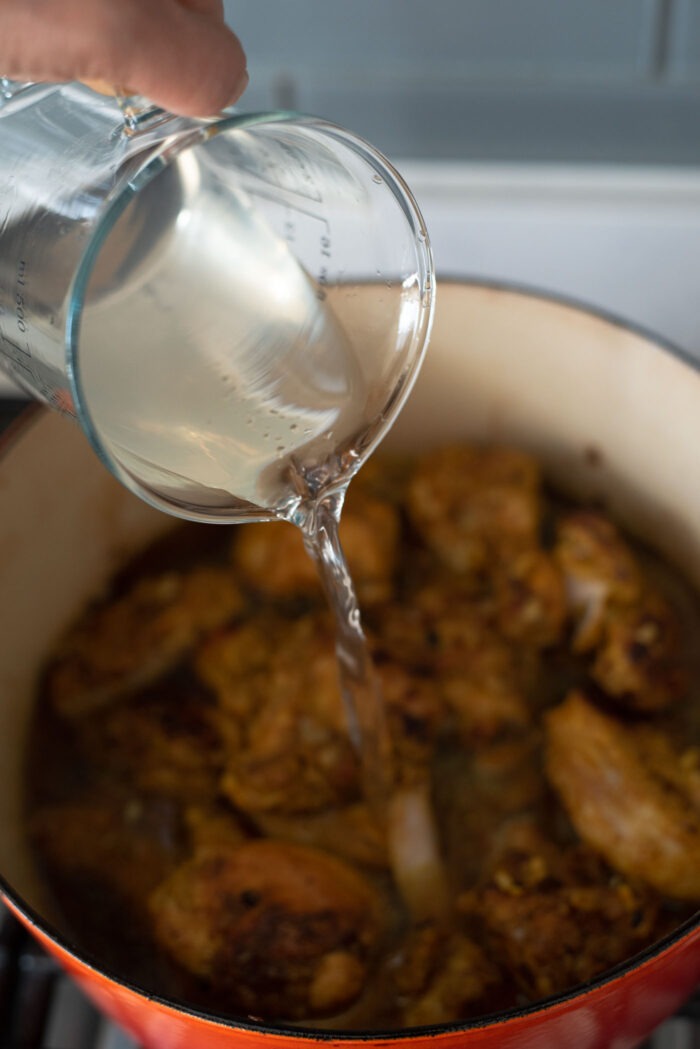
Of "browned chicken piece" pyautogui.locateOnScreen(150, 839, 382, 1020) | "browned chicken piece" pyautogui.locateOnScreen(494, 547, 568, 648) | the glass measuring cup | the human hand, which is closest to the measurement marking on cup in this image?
the glass measuring cup

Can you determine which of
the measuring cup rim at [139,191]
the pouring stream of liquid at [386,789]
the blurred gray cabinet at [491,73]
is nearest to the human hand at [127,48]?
the measuring cup rim at [139,191]

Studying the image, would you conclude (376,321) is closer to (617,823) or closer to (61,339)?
(61,339)

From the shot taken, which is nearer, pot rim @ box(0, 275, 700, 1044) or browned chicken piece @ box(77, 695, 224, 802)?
pot rim @ box(0, 275, 700, 1044)

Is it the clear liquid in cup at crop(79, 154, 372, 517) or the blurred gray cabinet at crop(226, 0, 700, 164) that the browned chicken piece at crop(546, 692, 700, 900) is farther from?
the blurred gray cabinet at crop(226, 0, 700, 164)

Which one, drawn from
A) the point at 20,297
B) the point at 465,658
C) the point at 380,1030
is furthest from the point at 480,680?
the point at 20,297

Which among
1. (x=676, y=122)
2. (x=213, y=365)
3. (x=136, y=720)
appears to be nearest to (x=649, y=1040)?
(x=136, y=720)
